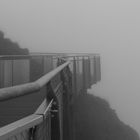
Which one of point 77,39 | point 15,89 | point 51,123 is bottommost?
point 51,123

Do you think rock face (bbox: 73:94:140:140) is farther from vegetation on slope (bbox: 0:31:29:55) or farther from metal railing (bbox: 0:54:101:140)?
vegetation on slope (bbox: 0:31:29:55)

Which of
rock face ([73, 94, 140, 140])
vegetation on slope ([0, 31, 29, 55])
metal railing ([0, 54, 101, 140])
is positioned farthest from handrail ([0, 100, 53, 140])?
vegetation on slope ([0, 31, 29, 55])

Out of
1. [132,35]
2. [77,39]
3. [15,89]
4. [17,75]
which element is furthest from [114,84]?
[15,89]

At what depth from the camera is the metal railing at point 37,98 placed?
226cm

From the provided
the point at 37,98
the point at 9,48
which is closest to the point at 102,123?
the point at 9,48

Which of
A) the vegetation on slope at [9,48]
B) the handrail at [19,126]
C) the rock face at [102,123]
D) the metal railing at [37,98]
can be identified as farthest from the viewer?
the vegetation on slope at [9,48]

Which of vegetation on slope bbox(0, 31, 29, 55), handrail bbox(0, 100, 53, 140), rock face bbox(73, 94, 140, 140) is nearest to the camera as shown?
handrail bbox(0, 100, 53, 140)

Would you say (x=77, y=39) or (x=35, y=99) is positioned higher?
(x=77, y=39)

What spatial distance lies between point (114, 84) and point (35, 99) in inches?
4915

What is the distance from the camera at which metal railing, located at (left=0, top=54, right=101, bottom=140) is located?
226 cm

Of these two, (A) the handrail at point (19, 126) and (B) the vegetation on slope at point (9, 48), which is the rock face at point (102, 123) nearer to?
(B) the vegetation on slope at point (9, 48)

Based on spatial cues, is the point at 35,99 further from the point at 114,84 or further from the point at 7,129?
the point at 114,84

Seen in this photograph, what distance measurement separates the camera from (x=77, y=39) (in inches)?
5487

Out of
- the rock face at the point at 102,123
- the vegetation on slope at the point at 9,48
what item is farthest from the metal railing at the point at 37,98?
the vegetation on slope at the point at 9,48
